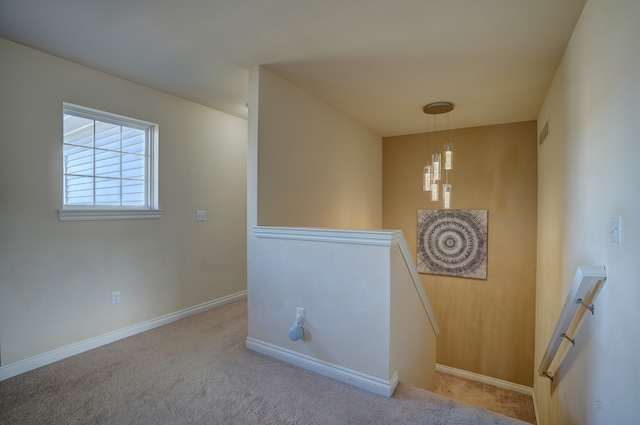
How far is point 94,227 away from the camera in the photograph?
2.67m

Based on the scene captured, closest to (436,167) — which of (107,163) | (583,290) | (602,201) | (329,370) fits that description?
(602,201)

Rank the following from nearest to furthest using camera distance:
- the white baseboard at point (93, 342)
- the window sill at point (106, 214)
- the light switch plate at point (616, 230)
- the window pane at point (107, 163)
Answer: the light switch plate at point (616, 230), the white baseboard at point (93, 342), the window sill at point (106, 214), the window pane at point (107, 163)

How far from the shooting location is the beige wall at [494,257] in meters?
4.21

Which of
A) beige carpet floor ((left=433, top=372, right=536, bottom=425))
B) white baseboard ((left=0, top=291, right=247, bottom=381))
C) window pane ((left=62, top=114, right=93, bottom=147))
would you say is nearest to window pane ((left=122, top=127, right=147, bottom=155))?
window pane ((left=62, top=114, right=93, bottom=147))

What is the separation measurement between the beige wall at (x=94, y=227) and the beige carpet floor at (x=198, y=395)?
426 millimetres

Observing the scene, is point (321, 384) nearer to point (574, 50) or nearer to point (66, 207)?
point (66, 207)

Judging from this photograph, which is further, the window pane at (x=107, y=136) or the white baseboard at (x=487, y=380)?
the white baseboard at (x=487, y=380)

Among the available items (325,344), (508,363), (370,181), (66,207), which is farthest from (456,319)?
(66,207)

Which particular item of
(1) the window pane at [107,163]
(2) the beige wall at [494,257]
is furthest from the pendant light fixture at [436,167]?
(1) the window pane at [107,163]

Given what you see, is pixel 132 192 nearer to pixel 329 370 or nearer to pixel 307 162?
pixel 307 162

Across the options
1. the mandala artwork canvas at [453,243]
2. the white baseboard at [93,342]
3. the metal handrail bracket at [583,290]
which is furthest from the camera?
the mandala artwork canvas at [453,243]

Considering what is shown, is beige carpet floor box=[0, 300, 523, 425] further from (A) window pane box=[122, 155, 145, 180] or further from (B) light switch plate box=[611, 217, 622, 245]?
(A) window pane box=[122, 155, 145, 180]

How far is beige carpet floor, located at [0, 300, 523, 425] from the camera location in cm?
179

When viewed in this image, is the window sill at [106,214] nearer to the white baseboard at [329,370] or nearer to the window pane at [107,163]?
the window pane at [107,163]
